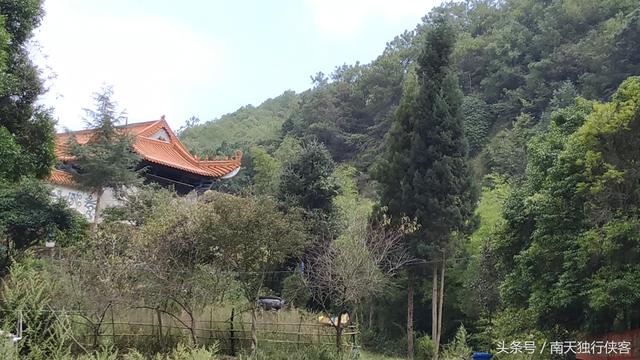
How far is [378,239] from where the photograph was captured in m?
12.5

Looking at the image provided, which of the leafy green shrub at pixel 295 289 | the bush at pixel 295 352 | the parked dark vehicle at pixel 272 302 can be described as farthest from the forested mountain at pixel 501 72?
the bush at pixel 295 352

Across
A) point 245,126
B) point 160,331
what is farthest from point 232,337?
point 245,126

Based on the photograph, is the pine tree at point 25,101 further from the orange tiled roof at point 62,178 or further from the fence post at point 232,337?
the orange tiled roof at point 62,178

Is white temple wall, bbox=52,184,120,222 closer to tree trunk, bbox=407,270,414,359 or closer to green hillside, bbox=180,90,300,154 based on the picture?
tree trunk, bbox=407,270,414,359

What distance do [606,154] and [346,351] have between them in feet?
16.8

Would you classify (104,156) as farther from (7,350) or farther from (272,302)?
(7,350)

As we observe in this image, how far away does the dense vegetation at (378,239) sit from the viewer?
23.0ft

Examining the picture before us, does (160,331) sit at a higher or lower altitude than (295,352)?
higher

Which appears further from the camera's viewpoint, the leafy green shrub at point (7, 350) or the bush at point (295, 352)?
the bush at point (295, 352)

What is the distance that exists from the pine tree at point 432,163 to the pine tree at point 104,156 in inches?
214

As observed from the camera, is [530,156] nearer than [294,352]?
Yes

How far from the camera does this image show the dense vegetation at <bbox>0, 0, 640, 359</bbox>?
23.0ft

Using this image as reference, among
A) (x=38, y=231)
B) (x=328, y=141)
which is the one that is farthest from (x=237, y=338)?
(x=328, y=141)

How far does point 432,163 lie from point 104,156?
6.64 m
